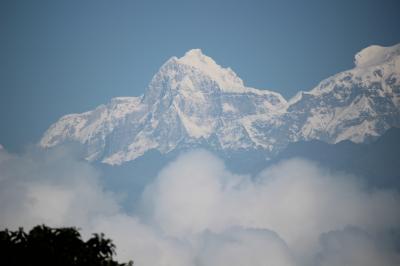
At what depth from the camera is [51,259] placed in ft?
217

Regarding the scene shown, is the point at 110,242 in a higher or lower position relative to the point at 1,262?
higher

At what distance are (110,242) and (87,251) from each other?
6.98 feet

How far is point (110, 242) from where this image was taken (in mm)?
68562

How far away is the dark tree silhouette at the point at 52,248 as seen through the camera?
216 feet

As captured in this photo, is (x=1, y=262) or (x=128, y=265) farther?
(x=128, y=265)

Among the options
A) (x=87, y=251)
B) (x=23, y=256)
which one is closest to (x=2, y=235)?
(x=23, y=256)

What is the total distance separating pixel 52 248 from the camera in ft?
219

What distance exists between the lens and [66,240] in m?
68.2

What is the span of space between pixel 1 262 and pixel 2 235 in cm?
327

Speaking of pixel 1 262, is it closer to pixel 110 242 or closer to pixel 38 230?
pixel 38 230

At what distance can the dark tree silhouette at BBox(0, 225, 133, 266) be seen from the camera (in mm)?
65812

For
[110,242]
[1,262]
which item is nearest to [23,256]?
[1,262]

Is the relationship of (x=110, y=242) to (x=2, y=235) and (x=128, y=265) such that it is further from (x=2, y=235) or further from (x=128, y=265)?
(x=2, y=235)

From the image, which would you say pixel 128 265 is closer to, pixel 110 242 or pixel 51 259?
pixel 110 242
